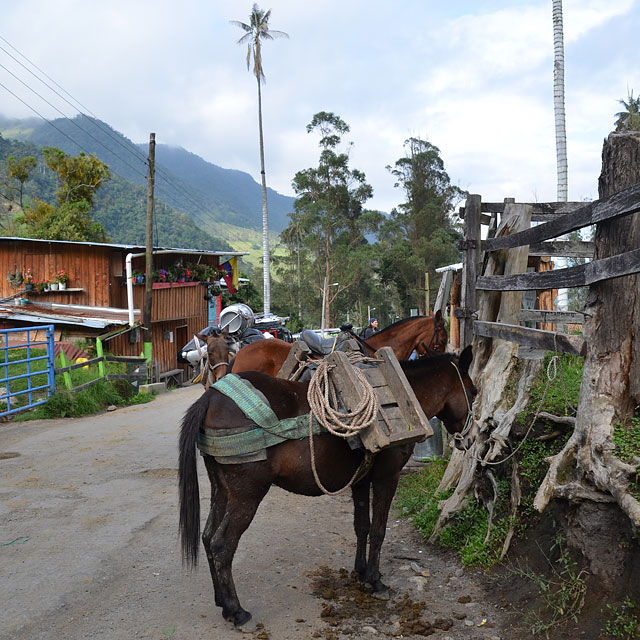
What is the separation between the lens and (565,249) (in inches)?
250

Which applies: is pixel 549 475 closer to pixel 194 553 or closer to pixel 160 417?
pixel 194 553

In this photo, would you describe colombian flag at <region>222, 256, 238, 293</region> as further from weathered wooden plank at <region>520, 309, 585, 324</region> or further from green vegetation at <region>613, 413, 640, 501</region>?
green vegetation at <region>613, 413, 640, 501</region>

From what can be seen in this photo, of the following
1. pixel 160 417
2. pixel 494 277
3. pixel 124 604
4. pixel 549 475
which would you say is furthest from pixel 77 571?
pixel 160 417

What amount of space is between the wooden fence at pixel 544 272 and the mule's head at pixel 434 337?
2.80 ft

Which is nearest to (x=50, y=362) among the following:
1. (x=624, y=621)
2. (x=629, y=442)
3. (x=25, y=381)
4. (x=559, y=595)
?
(x=25, y=381)

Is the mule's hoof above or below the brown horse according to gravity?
below

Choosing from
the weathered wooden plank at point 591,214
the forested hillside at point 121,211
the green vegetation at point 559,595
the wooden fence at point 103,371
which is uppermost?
the forested hillside at point 121,211

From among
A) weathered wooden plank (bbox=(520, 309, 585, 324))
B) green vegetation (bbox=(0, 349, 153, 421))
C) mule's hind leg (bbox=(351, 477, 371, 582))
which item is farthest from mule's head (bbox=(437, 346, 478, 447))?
green vegetation (bbox=(0, 349, 153, 421))

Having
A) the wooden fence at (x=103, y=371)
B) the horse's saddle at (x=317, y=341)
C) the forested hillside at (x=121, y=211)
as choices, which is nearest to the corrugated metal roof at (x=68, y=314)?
the wooden fence at (x=103, y=371)

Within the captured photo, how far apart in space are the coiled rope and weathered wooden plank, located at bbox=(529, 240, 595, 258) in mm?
3392

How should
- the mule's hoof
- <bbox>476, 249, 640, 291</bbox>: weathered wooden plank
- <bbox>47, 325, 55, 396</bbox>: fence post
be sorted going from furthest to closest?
1. <bbox>47, 325, 55, 396</bbox>: fence post
2. the mule's hoof
3. <bbox>476, 249, 640, 291</bbox>: weathered wooden plank

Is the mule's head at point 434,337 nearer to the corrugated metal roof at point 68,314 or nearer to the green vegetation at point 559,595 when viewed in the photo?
the green vegetation at point 559,595

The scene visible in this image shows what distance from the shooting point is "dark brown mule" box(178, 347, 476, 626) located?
12.2 feet

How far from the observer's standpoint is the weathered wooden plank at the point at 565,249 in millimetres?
6227
